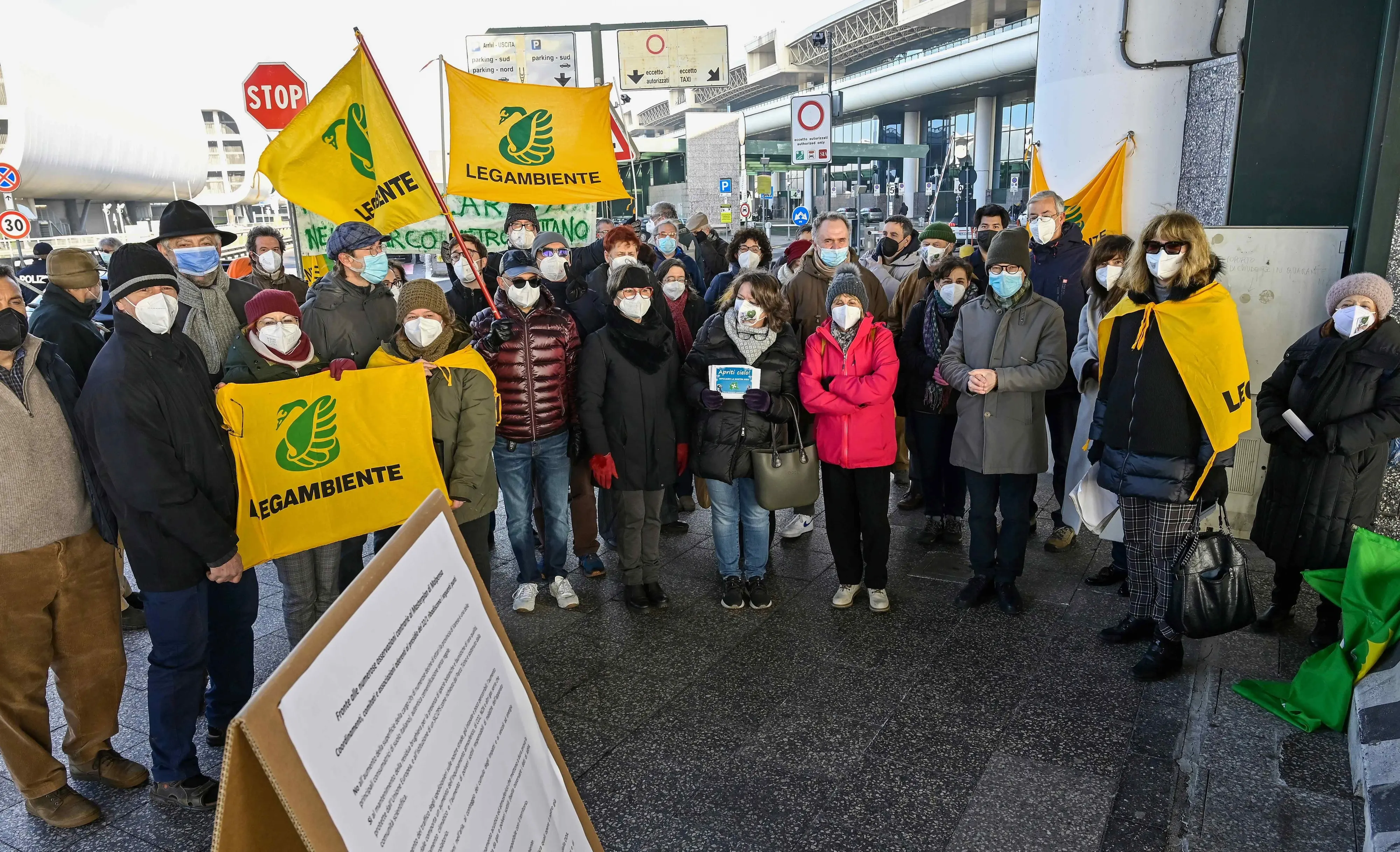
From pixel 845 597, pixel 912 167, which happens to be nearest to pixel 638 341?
pixel 845 597

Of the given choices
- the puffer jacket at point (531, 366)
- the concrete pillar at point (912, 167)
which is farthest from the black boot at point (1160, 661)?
the concrete pillar at point (912, 167)

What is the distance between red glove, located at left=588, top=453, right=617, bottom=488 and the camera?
4996 mm

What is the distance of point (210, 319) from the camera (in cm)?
453

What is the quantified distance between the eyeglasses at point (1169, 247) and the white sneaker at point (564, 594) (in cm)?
357

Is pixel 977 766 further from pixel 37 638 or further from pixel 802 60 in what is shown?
pixel 802 60

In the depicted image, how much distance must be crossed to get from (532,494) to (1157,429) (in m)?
3.43

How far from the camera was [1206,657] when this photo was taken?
4250 millimetres

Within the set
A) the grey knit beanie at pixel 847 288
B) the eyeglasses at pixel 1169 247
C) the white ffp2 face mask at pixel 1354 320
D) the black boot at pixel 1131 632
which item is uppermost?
the eyeglasses at pixel 1169 247

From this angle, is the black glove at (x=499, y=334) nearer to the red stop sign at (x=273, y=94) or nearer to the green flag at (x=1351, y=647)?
the green flag at (x=1351, y=647)

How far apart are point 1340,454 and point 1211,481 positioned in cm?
62

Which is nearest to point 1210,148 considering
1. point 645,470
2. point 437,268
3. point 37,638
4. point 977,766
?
point 645,470

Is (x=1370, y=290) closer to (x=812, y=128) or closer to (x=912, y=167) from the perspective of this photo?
(x=812, y=128)

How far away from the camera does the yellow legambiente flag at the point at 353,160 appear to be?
517 centimetres

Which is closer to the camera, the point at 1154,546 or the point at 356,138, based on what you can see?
the point at 1154,546
